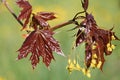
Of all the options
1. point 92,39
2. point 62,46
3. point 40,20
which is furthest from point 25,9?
point 62,46

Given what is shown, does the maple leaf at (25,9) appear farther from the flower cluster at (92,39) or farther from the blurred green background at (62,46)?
the blurred green background at (62,46)

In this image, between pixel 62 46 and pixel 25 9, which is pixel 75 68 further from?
pixel 62 46

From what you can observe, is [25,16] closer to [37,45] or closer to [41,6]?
[37,45]

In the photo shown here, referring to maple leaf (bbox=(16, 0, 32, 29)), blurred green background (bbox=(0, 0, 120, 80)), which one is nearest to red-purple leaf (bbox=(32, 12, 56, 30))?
maple leaf (bbox=(16, 0, 32, 29))

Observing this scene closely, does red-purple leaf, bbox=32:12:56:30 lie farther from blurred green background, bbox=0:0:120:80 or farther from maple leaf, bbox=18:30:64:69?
blurred green background, bbox=0:0:120:80

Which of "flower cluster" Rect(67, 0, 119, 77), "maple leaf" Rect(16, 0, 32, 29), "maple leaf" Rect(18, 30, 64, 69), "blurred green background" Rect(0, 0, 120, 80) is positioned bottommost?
"blurred green background" Rect(0, 0, 120, 80)

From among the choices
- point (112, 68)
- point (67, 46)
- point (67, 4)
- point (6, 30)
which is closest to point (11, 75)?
point (67, 46)
